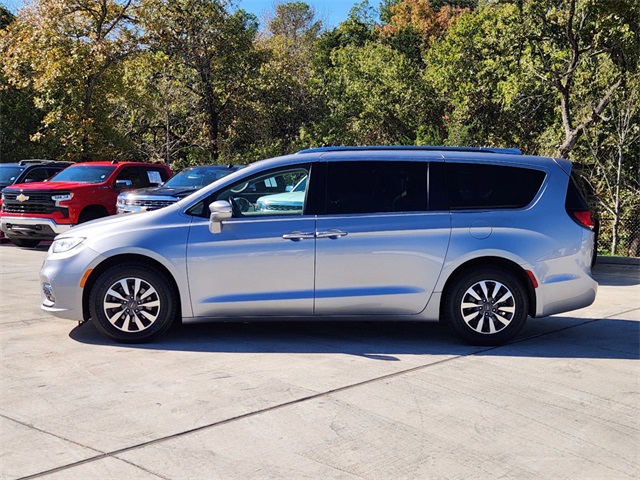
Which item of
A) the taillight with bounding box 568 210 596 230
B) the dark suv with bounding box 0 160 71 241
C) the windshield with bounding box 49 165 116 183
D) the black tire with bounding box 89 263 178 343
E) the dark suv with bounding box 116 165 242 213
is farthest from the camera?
the dark suv with bounding box 0 160 71 241

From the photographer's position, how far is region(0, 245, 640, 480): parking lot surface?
4.14m

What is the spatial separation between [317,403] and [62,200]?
11572mm

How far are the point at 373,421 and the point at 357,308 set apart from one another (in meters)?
2.05

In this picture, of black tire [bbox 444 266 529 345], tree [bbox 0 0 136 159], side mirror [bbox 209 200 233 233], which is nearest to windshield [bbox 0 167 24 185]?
tree [bbox 0 0 136 159]

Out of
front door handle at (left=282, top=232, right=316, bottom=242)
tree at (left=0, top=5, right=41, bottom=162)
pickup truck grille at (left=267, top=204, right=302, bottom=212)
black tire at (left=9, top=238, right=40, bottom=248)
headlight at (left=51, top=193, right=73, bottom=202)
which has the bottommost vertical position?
black tire at (left=9, top=238, right=40, bottom=248)

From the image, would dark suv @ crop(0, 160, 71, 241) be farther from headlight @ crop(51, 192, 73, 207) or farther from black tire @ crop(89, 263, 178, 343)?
black tire @ crop(89, 263, 178, 343)

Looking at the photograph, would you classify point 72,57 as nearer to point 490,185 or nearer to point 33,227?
point 33,227

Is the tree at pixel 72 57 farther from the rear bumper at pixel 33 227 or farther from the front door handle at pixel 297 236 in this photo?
the front door handle at pixel 297 236

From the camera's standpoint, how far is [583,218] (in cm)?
704

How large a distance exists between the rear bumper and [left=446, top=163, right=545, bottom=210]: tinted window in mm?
10372

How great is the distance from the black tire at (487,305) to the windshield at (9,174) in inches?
557

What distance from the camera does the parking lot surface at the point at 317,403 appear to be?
13.6 ft

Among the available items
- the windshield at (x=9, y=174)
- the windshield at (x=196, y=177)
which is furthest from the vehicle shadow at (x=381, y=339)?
the windshield at (x=9, y=174)

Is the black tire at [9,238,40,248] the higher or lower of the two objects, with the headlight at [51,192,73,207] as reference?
lower
